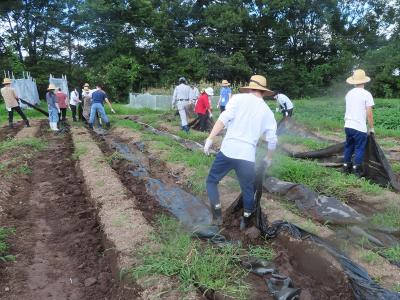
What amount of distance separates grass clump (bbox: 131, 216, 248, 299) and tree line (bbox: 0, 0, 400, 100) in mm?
26850

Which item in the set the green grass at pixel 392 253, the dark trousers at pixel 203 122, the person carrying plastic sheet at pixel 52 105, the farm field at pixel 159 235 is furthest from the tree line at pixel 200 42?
the green grass at pixel 392 253

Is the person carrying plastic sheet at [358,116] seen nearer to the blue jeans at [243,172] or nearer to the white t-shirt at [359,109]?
the white t-shirt at [359,109]

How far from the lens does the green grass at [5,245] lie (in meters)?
4.06

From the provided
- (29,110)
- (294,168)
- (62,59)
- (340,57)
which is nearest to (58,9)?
(62,59)

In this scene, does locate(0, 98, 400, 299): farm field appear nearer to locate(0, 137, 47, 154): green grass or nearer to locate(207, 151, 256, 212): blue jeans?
locate(207, 151, 256, 212): blue jeans

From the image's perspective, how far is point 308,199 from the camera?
539 centimetres

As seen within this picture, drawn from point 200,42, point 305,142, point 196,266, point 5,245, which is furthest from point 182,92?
point 200,42

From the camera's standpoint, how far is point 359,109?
6.51 meters

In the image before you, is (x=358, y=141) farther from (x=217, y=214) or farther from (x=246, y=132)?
(x=217, y=214)

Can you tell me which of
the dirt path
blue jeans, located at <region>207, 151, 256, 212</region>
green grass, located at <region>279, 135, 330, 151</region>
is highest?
blue jeans, located at <region>207, 151, 256, 212</region>

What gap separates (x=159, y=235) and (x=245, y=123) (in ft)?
4.97

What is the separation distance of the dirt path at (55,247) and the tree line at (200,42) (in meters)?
24.2

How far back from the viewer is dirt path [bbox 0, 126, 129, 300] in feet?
11.8

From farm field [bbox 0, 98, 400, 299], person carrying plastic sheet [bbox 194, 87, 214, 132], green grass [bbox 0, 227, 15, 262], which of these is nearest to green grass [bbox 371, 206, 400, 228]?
farm field [bbox 0, 98, 400, 299]
